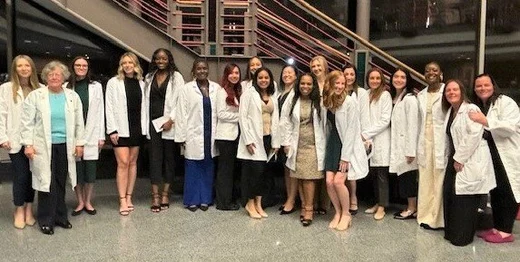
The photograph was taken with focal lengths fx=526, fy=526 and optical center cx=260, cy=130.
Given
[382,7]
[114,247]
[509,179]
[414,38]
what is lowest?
[114,247]

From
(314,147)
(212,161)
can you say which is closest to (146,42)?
(212,161)

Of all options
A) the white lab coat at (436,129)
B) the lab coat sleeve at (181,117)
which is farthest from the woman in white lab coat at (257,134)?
the white lab coat at (436,129)

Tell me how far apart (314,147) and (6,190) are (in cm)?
342

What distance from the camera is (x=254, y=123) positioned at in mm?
4629

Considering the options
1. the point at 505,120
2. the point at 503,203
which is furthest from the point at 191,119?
the point at 503,203

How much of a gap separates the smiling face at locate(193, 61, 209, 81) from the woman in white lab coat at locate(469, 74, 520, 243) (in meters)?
2.29

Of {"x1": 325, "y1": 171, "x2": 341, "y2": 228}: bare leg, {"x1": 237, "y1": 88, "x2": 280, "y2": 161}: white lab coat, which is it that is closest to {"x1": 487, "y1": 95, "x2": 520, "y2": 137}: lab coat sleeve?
{"x1": 325, "y1": 171, "x2": 341, "y2": 228}: bare leg

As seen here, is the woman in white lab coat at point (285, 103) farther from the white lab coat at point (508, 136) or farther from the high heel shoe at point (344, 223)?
the white lab coat at point (508, 136)

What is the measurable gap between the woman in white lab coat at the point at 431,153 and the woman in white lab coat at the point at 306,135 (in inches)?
33.8

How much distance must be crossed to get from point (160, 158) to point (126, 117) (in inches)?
20.2

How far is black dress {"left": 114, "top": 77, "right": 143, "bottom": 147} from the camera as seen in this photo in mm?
4742

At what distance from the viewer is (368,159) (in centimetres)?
478

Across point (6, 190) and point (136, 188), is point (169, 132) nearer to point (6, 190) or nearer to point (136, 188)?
point (136, 188)

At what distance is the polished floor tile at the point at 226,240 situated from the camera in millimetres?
3740
